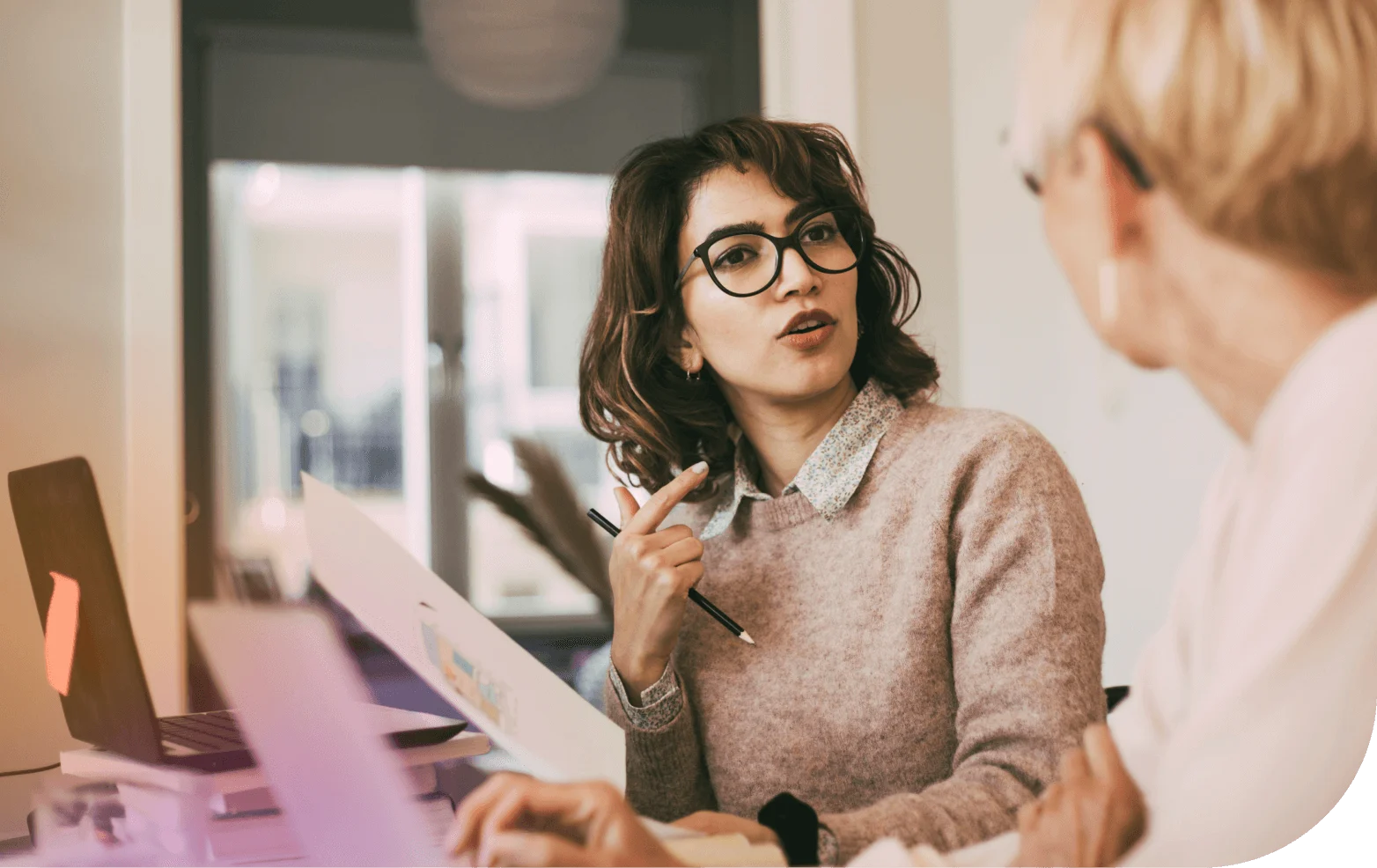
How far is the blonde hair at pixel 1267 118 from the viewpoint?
0.43m

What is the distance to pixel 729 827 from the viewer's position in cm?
58

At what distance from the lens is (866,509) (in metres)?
0.91

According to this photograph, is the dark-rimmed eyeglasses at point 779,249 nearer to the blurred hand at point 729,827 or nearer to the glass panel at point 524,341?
the blurred hand at point 729,827

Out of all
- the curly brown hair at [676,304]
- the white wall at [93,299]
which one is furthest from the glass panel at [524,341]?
the curly brown hair at [676,304]

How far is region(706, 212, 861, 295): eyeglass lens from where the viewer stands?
0.86m

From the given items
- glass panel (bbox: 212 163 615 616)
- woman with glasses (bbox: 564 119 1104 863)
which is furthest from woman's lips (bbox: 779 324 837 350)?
glass panel (bbox: 212 163 615 616)

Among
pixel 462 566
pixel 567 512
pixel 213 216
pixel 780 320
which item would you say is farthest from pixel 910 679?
pixel 462 566

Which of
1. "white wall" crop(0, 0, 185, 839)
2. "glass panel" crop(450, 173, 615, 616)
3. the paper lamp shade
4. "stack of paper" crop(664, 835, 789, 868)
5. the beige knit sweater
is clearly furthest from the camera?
"glass panel" crop(450, 173, 615, 616)

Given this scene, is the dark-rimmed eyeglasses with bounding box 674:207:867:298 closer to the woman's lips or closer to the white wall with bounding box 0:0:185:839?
the woman's lips

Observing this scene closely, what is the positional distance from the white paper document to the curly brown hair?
44cm

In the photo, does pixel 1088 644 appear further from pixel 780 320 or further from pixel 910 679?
pixel 780 320

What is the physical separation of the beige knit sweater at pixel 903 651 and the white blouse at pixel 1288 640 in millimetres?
134

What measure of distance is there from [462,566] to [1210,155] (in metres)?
2.39

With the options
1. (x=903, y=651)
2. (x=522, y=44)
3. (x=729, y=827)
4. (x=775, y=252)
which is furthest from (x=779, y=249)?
(x=522, y=44)
